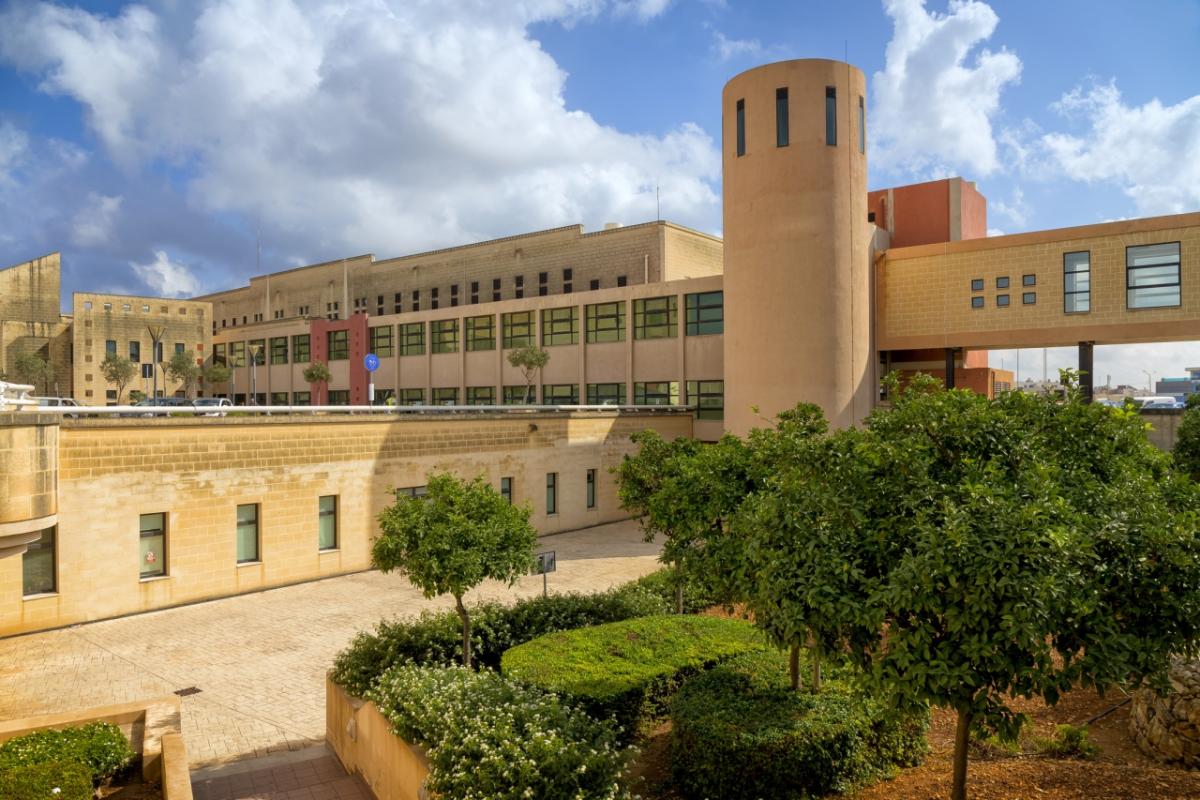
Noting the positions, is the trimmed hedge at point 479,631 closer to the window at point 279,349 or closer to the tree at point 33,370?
the window at point 279,349

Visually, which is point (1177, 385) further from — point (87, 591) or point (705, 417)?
point (87, 591)

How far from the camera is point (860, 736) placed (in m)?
8.98

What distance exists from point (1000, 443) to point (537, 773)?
5.65 m

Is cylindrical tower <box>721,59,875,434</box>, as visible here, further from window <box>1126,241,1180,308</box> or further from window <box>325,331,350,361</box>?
window <box>325,331,350,361</box>

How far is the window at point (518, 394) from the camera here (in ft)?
150

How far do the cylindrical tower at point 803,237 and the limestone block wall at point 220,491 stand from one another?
448 inches

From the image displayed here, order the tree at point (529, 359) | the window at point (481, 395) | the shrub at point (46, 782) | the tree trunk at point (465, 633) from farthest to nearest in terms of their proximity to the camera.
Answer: the window at point (481, 395)
the tree at point (529, 359)
the tree trunk at point (465, 633)
the shrub at point (46, 782)

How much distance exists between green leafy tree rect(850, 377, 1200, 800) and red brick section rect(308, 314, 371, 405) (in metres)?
49.1

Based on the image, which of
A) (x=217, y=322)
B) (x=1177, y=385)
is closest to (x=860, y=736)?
(x=217, y=322)

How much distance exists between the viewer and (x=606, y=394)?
42.6 meters

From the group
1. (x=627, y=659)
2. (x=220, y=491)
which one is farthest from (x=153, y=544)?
(x=627, y=659)

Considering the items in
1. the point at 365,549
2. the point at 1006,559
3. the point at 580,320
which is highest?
the point at 580,320

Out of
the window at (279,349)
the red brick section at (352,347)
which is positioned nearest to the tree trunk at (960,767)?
the red brick section at (352,347)

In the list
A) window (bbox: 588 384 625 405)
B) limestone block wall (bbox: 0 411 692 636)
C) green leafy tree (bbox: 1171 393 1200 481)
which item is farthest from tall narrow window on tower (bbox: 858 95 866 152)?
limestone block wall (bbox: 0 411 692 636)
